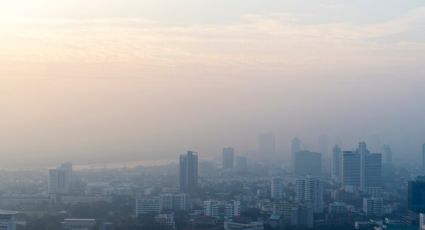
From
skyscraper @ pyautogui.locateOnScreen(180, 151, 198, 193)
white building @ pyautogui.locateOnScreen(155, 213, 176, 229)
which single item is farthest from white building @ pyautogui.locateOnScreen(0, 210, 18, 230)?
skyscraper @ pyautogui.locateOnScreen(180, 151, 198, 193)

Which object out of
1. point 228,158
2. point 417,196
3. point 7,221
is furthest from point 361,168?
point 7,221

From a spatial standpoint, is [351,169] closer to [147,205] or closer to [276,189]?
[276,189]

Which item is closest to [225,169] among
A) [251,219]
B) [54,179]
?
[54,179]

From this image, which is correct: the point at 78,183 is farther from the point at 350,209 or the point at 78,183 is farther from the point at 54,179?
the point at 350,209

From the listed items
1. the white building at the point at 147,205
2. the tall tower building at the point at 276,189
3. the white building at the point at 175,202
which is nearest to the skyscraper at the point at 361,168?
the tall tower building at the point at 276,189

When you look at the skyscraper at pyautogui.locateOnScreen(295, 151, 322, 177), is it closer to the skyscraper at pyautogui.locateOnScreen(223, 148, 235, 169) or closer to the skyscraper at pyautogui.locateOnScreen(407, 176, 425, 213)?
the skyscraper at pyautogui.locateOnScreen(223, 148, 235, 169)

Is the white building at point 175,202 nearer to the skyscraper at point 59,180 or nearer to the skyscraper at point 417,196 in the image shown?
the skyscraper at point 59,180
